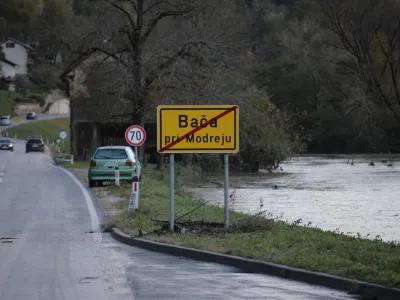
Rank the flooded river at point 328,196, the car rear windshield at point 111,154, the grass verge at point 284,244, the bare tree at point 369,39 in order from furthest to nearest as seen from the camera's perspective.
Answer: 1. the bare tree at point 369,39
2. the car rear windshield at point 111,154
3. the flooded river at point 328,196
4. the grass verge at point 284,244

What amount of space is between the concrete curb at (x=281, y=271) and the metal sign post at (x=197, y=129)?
2153 mm

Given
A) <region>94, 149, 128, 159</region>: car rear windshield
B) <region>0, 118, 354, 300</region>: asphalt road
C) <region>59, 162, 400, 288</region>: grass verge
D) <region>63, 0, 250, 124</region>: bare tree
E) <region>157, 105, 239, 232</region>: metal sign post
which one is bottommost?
<region>0, 118, 354, 300</region>: asphalt road

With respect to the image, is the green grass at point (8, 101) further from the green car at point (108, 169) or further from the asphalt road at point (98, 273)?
the asphalt road at point (98, 273)

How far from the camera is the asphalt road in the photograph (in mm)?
10180

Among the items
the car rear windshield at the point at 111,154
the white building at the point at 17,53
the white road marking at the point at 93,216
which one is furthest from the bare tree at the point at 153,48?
the white building at the point at 17,53

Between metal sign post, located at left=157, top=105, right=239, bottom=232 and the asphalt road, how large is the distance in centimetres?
230

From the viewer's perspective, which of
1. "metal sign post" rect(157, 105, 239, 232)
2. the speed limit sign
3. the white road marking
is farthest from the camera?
the speed limit sign

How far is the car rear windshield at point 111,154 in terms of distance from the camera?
1294 inches

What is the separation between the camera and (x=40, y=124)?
361 feet

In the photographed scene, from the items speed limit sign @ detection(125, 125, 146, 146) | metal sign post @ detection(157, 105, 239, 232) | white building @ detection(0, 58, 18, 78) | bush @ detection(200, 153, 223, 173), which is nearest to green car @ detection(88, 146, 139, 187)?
speed limit sign @ detection(125, 125, 146, 146)

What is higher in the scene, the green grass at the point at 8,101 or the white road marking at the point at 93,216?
the green grass at the point at 8,101

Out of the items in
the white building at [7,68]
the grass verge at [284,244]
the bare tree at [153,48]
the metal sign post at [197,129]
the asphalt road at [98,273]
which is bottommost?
the asphalt road at [98,273]

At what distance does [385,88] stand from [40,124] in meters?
67.4

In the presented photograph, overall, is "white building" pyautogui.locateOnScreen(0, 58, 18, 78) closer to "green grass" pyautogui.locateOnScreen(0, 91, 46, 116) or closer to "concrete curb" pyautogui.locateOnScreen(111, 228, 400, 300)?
"green grass" pyautogui.locateOnScreen(0, 91, 46, 116)
